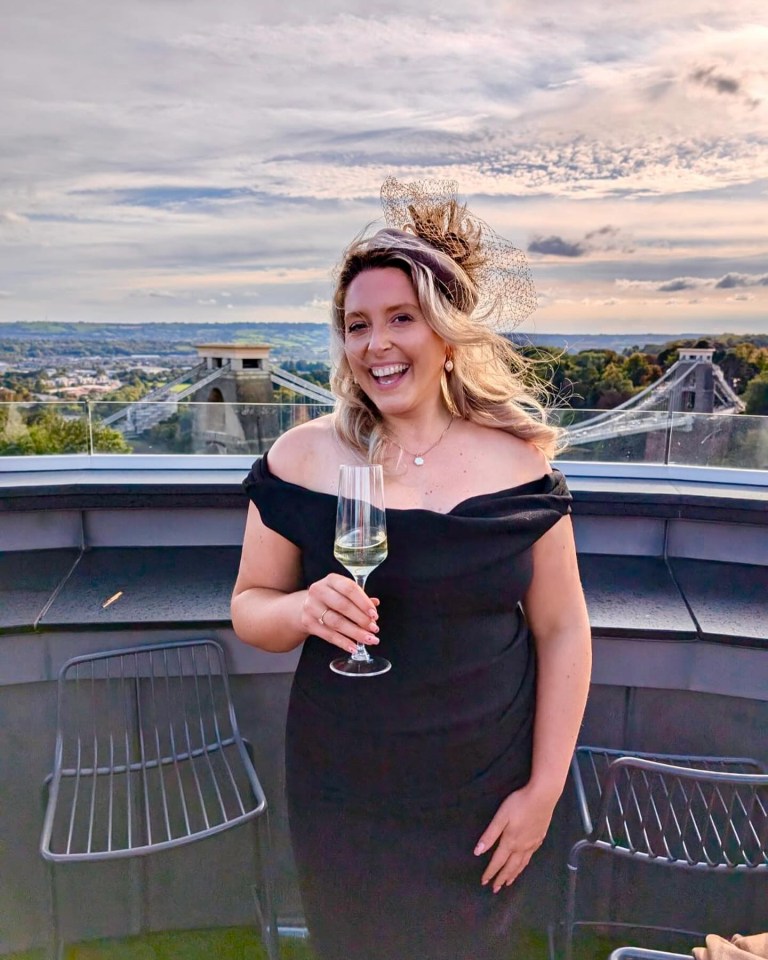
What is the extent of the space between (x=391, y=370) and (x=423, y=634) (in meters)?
0.50

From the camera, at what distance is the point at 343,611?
1120 mm

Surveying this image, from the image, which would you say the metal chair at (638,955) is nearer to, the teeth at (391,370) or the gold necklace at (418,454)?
the gold necklace at (418,454)

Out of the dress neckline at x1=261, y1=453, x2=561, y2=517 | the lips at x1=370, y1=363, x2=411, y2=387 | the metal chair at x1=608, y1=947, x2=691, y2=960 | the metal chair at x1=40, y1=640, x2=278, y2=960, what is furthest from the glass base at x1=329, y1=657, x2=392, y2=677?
the metal chair at x1=40, y1=640, x2=278, y2=960

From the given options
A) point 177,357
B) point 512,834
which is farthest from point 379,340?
point 177,357

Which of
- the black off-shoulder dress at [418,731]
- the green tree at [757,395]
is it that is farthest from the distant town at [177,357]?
the black off-shoulder dress at [418,731]

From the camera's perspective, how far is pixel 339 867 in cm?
138

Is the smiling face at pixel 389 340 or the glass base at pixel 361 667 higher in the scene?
the smiling face at pixel 389 340

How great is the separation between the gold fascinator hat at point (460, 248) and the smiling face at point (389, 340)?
3.4 inches

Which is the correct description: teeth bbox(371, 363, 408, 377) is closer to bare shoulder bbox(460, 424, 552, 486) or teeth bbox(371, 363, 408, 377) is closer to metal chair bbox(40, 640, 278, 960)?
bare shoulder bbox(460, 424, 552, 486)

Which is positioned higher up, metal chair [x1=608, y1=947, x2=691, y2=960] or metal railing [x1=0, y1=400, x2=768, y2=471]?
metal railing [x1=0, y1=400, x2=768, y2=471]

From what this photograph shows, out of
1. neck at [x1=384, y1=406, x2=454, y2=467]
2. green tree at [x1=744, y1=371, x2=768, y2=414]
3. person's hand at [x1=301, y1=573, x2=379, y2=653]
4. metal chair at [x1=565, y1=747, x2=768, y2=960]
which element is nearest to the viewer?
person's hand at [x1=301, y1=573, x2=379, y2=653]

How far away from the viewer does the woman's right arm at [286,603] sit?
1123 mm

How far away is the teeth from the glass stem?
0.40 metres

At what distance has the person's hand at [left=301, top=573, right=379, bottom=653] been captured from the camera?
1.11 m
